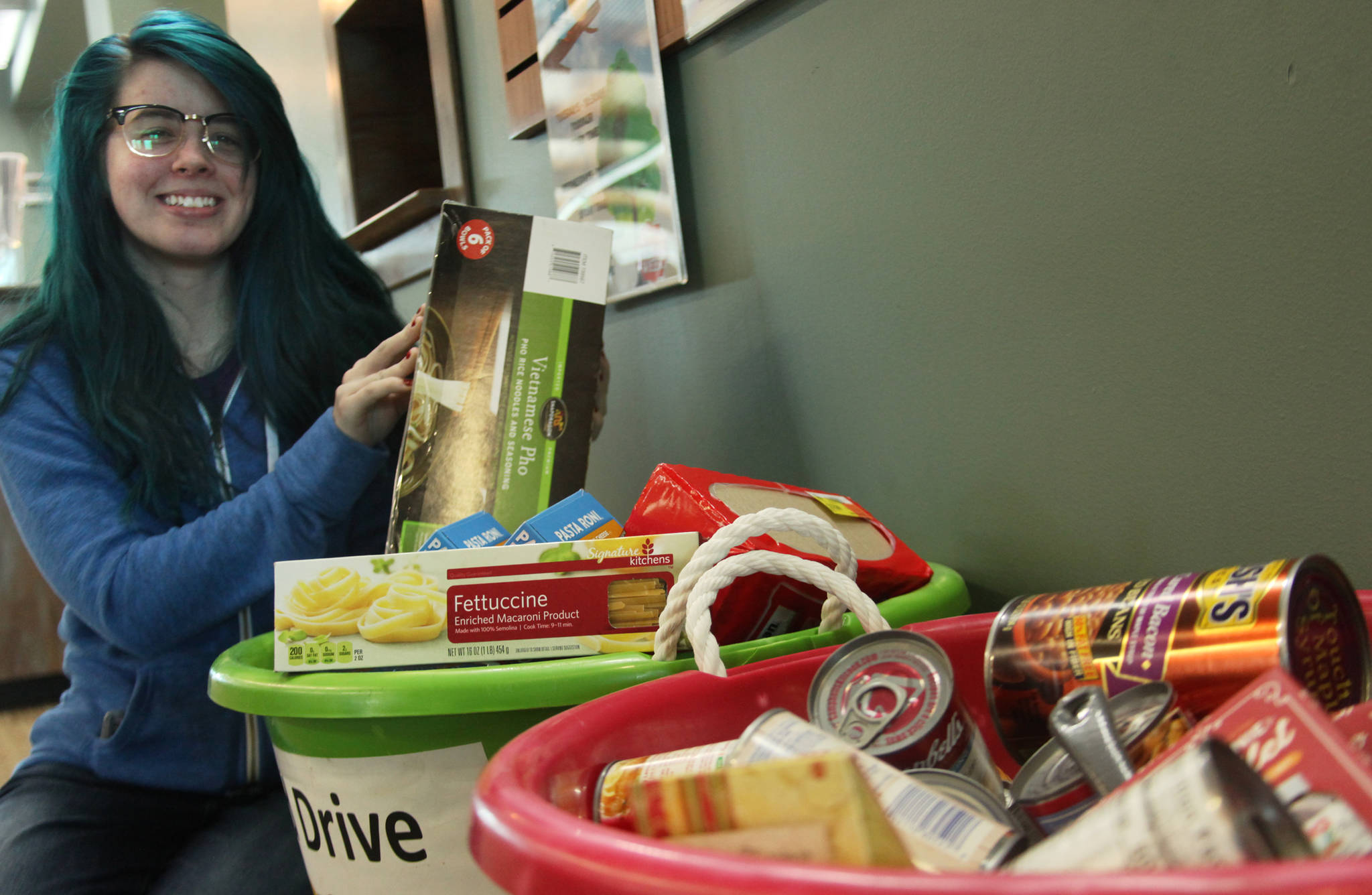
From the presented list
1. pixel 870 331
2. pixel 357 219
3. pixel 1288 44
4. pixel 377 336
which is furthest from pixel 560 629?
pixel 357 219

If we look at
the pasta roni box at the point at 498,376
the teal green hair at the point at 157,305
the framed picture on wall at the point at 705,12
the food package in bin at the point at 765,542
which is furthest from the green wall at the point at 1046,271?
the teal green hair at the point at 157,305

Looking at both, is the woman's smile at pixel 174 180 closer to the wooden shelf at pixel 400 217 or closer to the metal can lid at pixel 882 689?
the wooden shelf at pixel 400 217

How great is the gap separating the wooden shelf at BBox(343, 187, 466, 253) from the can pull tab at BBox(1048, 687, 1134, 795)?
134 centimetres

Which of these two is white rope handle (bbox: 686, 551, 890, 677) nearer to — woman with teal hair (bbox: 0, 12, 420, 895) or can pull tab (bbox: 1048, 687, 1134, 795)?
can pull tab (bbox: 1048, 687, 1134, 795)

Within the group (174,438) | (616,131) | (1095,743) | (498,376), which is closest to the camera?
(1095,743)

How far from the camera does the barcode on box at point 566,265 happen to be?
0.83 metres

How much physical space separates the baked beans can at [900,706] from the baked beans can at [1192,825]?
0.39ft

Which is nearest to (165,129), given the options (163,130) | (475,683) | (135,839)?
(163,130)

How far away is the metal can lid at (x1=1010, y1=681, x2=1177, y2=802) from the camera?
0.37 m

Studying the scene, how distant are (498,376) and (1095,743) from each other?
570 millimetres

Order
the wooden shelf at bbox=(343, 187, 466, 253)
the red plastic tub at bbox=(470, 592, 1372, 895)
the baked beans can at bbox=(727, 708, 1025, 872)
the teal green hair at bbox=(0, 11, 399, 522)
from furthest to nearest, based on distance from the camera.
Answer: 1. the wooden shelf at bbox=(343, 187, 466, 253)
2. the teal green hair at bbox=(0, 11, 399, 522)
3. the baked beans can at bbox=(727, 708, 1025, 872)
4. the red plastic tub at bbox=(470, 592, 1372, 895)

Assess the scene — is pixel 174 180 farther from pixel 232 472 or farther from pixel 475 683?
pixel 475 683

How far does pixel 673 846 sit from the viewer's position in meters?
0.27

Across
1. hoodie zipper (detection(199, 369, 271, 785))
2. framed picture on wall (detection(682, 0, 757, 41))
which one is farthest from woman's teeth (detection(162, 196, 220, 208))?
framed picture on wall (detection(682, 0, 757, 41))
